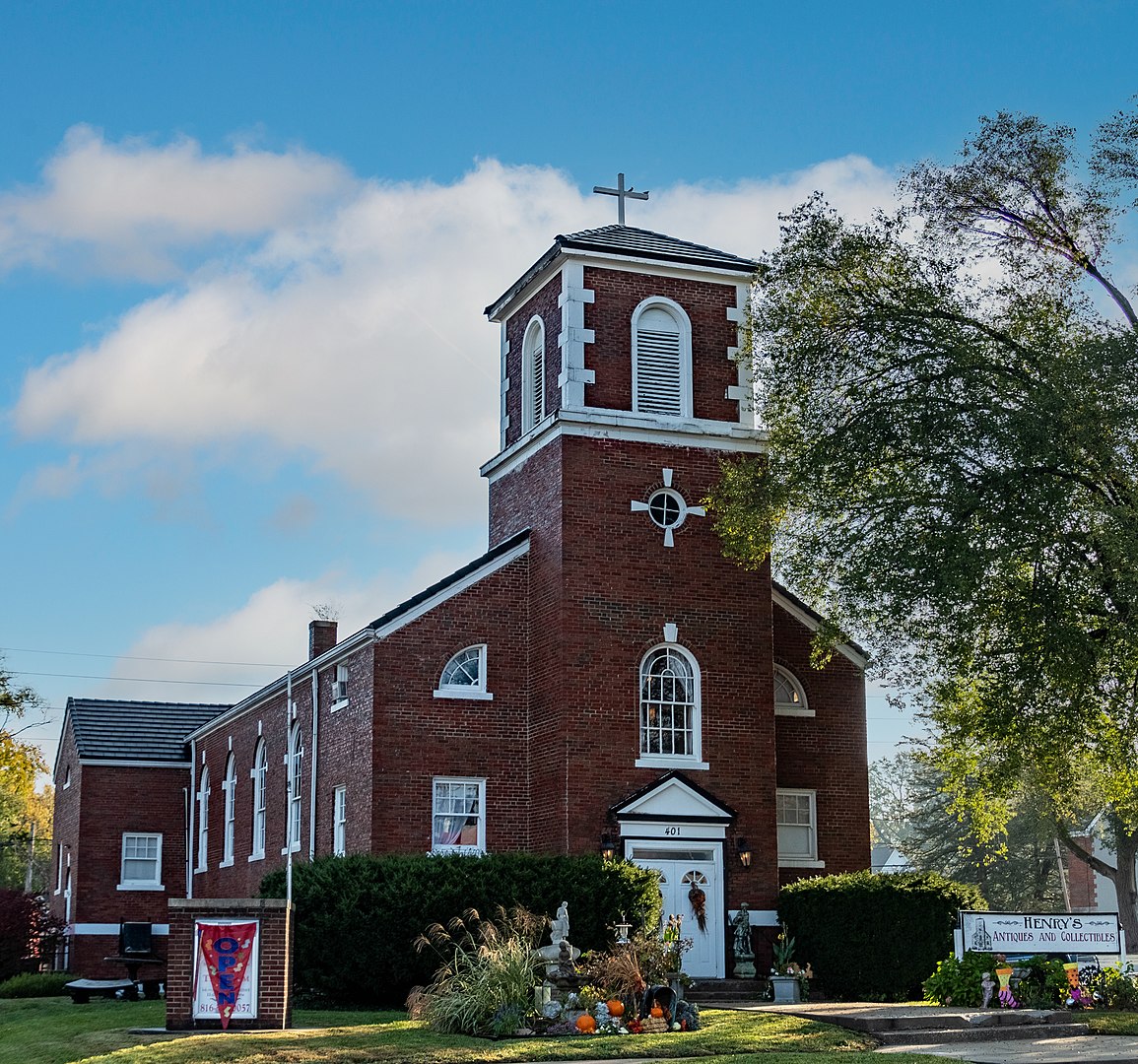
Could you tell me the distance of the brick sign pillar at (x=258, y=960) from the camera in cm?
Answer: 2020

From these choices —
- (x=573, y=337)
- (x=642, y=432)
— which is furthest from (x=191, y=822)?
(x=573, y=337)

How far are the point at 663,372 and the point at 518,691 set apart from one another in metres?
6.49

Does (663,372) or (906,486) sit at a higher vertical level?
(663,372)

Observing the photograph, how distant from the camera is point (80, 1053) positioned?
741 inches

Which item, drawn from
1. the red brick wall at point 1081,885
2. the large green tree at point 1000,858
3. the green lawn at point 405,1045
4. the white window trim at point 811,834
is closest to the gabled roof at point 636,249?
the white window trim at point 811,834

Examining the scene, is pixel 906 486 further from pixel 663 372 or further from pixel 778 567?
pixel 663 372

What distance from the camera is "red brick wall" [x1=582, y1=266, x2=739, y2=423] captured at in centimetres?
2975

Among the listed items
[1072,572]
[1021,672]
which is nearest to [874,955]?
[1021,672]

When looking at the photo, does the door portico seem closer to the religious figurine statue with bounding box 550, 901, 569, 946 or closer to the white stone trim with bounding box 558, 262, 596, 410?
the religious figurine statue with bounding box 550, 901, 569, 946

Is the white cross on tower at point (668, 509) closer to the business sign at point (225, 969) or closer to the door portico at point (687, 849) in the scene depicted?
the door portico at point (687, 849)

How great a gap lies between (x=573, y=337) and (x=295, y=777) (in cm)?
1189

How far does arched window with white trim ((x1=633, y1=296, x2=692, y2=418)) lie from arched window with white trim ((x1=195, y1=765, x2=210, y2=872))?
19637 millimetres

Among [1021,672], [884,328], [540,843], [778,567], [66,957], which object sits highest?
[884,328]

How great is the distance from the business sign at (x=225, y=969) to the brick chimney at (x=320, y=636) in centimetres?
1834
